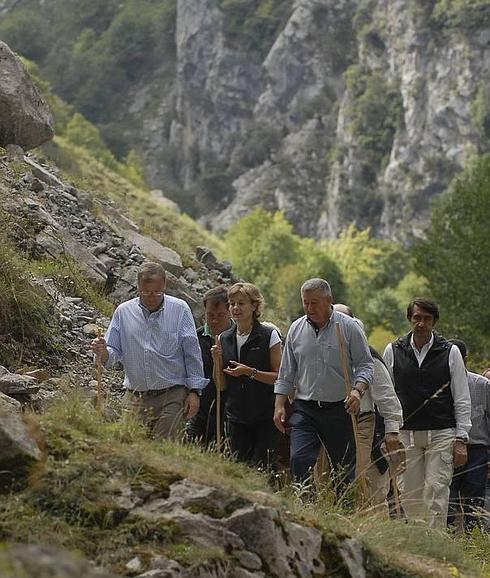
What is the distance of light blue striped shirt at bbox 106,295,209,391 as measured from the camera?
24.0 ft

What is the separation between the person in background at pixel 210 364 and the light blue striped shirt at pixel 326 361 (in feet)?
2.17

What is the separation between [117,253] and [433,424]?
7.49 m

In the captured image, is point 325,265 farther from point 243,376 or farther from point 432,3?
point 243,376

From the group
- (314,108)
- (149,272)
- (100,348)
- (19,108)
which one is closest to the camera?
(100,348)

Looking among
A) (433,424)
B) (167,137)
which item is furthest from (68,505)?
(167,137)

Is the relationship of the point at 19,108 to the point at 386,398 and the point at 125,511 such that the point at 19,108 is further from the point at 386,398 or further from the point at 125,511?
the point at 125,511

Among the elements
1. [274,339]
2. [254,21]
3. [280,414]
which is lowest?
[280,414]

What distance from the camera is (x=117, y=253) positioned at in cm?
1475

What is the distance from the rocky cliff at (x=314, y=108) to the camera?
10538 cm

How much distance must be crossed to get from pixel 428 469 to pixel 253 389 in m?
1.54

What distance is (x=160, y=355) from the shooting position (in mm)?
7352

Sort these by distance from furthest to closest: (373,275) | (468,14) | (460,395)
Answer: (468,14)
(373,275)
(460,395)

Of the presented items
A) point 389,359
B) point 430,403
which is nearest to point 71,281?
point 389,359

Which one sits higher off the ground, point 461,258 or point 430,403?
point 461,258
